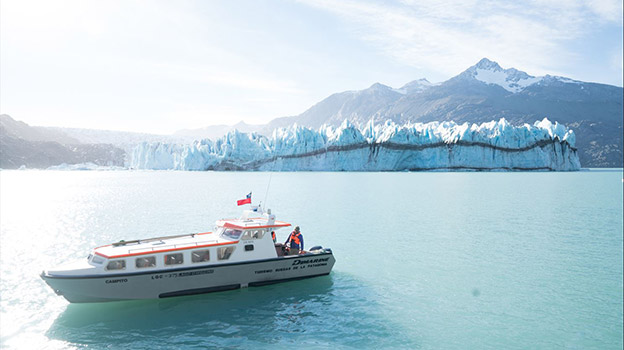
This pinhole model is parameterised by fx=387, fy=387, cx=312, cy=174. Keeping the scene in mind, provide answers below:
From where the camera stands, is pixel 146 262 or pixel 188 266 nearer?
pixel 146 262

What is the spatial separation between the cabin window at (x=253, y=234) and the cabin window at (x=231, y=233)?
0.23m

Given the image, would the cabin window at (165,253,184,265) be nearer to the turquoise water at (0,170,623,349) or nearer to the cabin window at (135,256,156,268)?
the cabin window at (135,256,156,268)

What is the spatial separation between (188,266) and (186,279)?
49cm

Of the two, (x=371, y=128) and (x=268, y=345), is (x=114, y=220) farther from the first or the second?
(x=371, y=128)

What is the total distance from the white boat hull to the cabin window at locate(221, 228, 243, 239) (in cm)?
113

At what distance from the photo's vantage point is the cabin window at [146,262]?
13.8m

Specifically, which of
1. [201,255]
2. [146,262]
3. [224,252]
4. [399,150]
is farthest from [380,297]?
[399,150]

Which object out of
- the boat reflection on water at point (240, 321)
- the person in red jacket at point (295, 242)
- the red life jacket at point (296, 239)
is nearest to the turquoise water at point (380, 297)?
the boat reflection on water at point (240, 321)

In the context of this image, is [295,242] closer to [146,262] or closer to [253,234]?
[253,234]

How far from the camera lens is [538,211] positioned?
36.9 m

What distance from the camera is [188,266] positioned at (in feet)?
46.7

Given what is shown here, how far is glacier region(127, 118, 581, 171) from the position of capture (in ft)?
355

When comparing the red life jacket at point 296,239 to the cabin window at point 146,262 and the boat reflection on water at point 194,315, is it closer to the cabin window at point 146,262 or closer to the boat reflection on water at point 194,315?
the boat reflection on water at point 194,315

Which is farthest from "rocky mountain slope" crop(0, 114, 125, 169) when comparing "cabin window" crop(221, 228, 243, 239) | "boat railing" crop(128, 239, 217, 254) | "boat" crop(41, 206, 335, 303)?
"cabin window" crop(221, 228, 243, 239)
